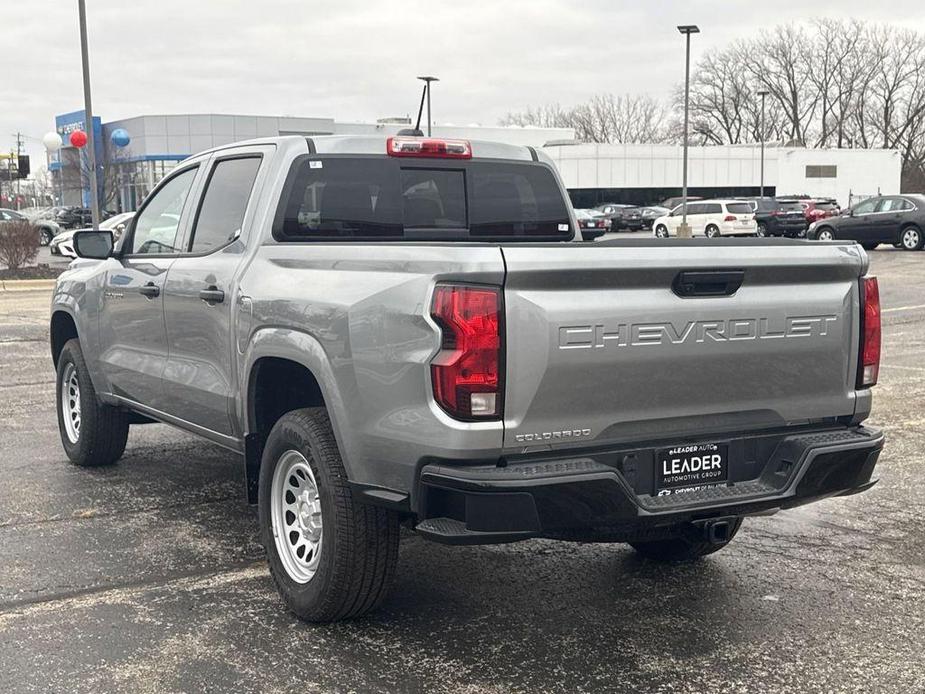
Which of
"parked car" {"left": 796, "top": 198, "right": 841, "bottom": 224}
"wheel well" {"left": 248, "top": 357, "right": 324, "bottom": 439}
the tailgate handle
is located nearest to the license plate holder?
the tailgate handle

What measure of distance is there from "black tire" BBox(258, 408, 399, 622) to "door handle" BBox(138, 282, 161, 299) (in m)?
1.68

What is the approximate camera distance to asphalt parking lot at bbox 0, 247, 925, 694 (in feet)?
12.3

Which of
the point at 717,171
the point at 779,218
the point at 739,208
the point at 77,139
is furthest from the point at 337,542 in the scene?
the point at 717,171

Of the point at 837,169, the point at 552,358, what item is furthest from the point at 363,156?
the point at 837,169

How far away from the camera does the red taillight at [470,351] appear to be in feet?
11.2

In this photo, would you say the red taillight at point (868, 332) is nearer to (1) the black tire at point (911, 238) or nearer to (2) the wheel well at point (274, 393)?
(2) the wheel well at point (274, 393)

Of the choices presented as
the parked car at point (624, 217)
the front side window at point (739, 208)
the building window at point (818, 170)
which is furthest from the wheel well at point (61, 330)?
the building window at point (818, 170)

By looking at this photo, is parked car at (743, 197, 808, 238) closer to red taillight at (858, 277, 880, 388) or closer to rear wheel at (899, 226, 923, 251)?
rear wheel at (899, 226, 923, 251)

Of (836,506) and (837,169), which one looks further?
(837,169)

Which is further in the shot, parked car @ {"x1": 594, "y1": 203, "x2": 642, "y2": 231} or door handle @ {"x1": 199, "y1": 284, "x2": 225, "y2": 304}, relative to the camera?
parked car @ {"x1": 594, "y1": 203, "x2": 642, "y2": 231}

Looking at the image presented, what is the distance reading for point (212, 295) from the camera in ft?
16.0

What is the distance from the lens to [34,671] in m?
3.77

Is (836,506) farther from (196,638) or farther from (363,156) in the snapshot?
(196,638)

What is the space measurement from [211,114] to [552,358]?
60556 mm
